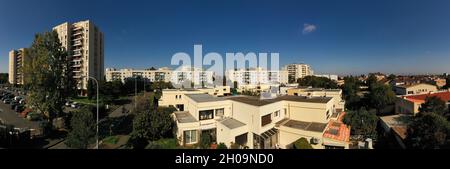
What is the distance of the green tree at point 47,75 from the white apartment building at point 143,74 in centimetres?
2199

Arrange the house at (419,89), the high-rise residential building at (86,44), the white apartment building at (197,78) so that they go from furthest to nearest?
the white apartment building at (197,78) → the house at (419,89) → the high-rise residential building at (86,44)

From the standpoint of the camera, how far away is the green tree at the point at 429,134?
9.25 ft

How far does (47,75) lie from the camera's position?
5.19 metres

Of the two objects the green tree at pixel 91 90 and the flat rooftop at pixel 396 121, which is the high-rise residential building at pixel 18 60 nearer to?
the green tree at pixel 91 90

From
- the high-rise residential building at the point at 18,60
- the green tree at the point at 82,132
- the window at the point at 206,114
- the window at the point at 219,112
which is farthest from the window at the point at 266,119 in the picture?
the high-rise residential building at the point at 18,60

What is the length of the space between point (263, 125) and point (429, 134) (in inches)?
113

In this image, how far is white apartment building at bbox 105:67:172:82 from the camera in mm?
27844

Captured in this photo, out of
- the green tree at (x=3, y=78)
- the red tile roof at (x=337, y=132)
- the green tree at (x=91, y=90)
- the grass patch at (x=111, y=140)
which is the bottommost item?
the grass patch at (x=111, y=140)

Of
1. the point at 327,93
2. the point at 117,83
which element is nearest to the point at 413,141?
the point at 327,93

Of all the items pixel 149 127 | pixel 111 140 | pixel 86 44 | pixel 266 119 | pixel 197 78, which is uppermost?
pixel 86 44

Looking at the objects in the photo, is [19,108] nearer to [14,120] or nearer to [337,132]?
[14,120]

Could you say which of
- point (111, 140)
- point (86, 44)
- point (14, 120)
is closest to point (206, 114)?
point (111, 140)
